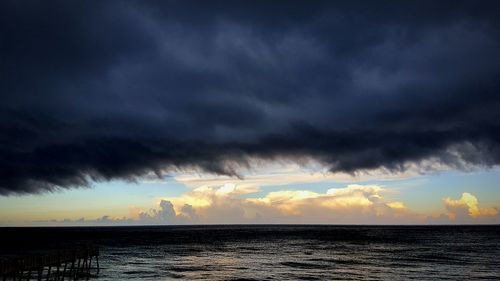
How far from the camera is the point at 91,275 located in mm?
52031

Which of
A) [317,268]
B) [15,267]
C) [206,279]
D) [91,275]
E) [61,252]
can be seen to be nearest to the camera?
[15,267]

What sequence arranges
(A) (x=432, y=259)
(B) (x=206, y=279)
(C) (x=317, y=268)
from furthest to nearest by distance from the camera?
(A) (x=432, y=259) < (C) (x=317, y=268) < (B) (x=206, y=279)

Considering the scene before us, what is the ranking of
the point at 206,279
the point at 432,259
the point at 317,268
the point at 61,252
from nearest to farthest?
the point at 61,252, the point at 206,279, the point at 317,268, the point at 432,259

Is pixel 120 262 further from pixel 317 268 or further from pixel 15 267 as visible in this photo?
pixel 15 267

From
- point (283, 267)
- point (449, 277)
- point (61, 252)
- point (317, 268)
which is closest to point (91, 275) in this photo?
point (61, 252)

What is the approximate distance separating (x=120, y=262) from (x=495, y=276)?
4769cm

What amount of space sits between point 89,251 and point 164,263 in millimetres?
15911

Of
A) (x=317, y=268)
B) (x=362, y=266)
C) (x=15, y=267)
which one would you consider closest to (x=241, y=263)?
(x=317, y=268)

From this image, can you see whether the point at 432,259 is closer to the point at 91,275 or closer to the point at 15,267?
the point at 91,275

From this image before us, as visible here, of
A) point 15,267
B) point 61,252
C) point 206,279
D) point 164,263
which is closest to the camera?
point 15,267

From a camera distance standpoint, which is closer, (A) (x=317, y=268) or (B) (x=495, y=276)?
(B) (x=495, y=276)

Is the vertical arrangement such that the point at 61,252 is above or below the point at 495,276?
above

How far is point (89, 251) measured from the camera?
5062 centimetres

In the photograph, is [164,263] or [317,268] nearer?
[317,268]
